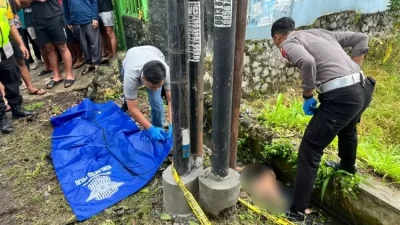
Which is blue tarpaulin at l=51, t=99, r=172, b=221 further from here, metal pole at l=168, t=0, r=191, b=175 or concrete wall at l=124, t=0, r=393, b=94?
concrete wall at l=124, t=0, r=393, b=94

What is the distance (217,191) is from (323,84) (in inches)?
49.1

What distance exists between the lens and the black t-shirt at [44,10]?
15.9 ft

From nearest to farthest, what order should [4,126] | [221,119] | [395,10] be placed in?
1. [221,119]
2. [4,126]
3. [395,10]

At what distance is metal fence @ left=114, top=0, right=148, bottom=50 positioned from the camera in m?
5.15

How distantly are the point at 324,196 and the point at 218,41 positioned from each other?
6.82 ft

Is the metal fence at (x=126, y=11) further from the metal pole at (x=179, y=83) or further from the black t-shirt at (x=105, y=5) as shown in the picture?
the metal pole at (x=179, y=83)

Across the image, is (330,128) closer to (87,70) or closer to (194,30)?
(194,30)

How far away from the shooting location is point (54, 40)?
5.03 m

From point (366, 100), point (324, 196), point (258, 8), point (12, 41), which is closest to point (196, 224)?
point (324, 196)

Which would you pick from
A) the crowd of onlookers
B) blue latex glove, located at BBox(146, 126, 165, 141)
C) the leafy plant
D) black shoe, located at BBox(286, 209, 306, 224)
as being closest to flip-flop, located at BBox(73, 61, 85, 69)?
the crowd of onlookers

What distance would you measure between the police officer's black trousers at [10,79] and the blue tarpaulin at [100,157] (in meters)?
0.73

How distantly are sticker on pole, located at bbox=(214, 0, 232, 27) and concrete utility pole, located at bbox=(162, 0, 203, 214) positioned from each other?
0.21m

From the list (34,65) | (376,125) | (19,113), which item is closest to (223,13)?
(376,125)

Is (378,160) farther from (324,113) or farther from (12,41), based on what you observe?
(12,41)
